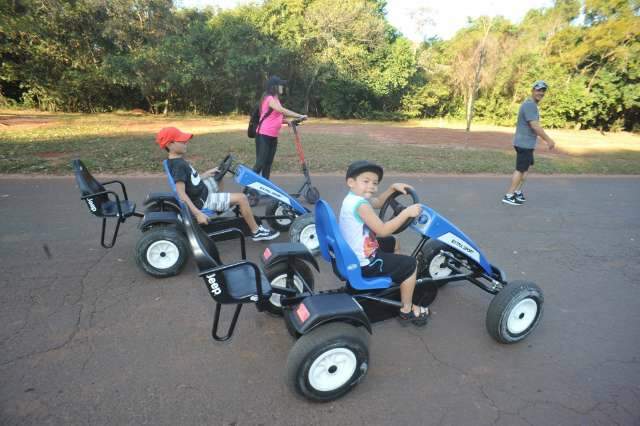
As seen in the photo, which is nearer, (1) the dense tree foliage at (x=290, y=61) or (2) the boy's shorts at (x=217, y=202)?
(2) the boy's shorts at (x=217, y=202)

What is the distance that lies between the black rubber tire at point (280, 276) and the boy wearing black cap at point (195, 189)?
1.04 metres

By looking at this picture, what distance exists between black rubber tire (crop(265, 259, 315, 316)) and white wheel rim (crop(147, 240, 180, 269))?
4.10 ft

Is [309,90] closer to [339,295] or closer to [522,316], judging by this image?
[522,316]

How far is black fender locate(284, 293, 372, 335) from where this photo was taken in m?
2.29

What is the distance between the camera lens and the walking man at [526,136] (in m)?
6.12

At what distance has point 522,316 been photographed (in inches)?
119

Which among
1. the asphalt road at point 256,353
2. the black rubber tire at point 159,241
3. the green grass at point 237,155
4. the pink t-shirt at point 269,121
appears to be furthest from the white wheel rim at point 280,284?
the green grass at point 237,155

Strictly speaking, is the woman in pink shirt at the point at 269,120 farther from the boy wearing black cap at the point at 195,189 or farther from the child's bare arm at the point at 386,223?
the child's bare arm at the point at 386,223

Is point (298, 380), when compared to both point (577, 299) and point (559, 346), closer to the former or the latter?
point (559, 346)

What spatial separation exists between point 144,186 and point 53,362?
4.78 meters

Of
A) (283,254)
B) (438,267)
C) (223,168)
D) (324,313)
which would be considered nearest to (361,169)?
(283,254)

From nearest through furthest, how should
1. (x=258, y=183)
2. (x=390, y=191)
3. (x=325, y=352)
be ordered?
(x=325, y=352), (x=390, y=191), (x=258, y=183)

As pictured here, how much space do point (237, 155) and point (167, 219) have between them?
6.32m

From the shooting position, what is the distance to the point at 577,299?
12.3 feet
